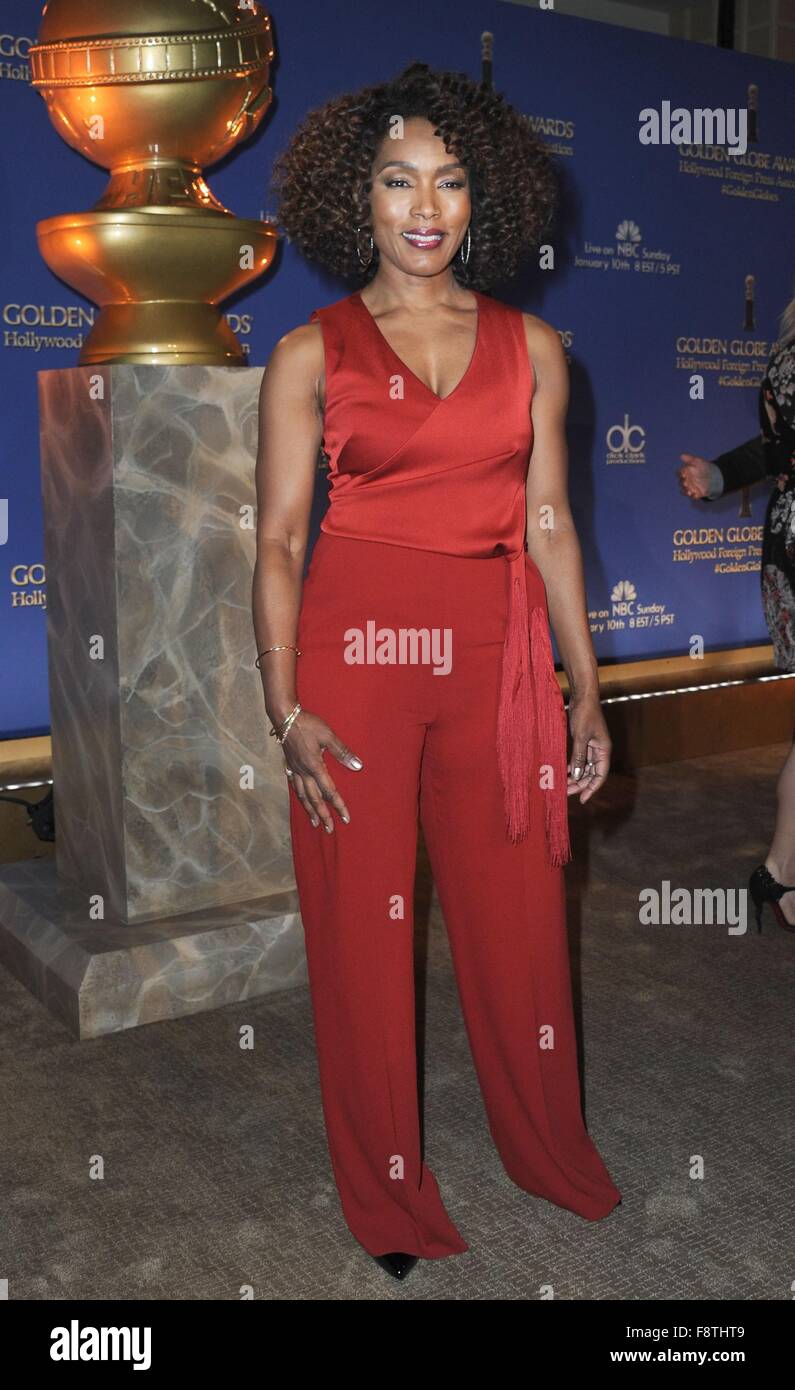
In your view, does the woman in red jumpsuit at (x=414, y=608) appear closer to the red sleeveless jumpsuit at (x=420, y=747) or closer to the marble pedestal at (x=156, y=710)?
the red sleeveless jumpsuit at (x=420, y=747)

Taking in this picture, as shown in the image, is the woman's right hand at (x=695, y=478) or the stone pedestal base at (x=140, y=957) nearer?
the stone pedestal base at (x=140, y=957)

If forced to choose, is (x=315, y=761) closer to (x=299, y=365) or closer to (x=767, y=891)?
(x=299, y=365)

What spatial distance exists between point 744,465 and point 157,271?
4.71ft

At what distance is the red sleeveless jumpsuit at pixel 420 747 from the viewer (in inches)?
72.7

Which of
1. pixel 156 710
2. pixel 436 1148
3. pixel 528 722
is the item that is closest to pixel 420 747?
pixel 528 722

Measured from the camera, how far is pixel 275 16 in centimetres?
413

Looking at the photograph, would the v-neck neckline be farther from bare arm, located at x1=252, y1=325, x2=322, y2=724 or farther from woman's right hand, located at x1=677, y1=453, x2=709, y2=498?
woman's right hand, located at x1=677, y1=453, x2=709, y2=498

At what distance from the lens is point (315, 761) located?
5.96 ft

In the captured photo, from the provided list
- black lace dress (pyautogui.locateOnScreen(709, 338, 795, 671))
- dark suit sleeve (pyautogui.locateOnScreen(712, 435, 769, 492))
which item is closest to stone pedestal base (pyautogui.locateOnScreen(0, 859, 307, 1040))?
black lace dress (pyautogui.locateOnScreen(709, 338, 795, 671))

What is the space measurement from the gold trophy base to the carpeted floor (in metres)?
1.42

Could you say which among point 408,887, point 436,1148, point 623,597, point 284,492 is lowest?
point 436,1148

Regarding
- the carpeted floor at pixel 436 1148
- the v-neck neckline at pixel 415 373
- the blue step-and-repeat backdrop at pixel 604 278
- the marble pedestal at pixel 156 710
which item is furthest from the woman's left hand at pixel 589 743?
the blue step-and-repeat backdrop at pixel 604 278
